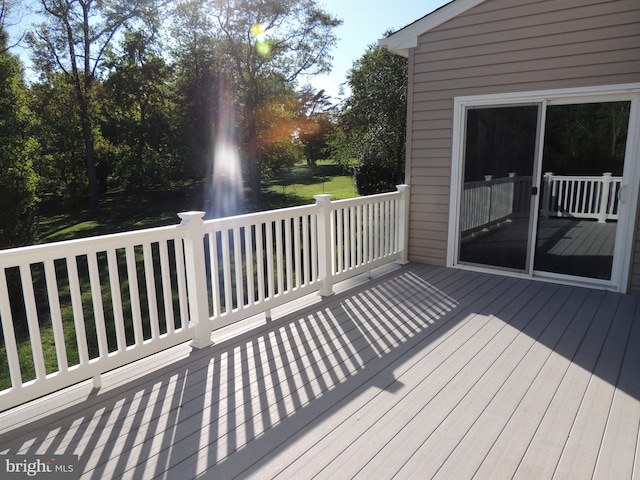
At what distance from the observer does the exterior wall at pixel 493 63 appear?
12.5ft

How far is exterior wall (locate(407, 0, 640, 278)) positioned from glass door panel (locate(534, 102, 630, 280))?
366 millimetres

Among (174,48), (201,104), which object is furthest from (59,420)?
(174,48)

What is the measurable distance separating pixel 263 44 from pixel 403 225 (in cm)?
1194

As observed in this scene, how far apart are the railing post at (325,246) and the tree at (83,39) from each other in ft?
42.0

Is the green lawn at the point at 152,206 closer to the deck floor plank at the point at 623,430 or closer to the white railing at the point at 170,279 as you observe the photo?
the white railing at the point at 170,279

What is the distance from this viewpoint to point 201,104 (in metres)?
13.7

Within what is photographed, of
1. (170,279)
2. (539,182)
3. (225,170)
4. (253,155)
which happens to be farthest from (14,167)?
(539,182)

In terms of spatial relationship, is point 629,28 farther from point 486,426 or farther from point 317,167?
point 317,167

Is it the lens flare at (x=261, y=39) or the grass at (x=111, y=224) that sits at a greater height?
the lens flare at (x=261, y=39)

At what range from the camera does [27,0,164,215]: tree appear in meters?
13.4

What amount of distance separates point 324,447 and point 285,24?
1552 cm

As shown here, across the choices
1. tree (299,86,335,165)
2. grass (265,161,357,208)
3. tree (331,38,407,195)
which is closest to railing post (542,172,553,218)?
tree (331,38,407,195)

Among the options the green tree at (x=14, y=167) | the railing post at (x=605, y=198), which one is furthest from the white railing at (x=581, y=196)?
the green tree at (x=14, y=167)

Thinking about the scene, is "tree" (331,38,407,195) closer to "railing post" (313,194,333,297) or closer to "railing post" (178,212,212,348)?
"railing post" (313,194,333,297)
